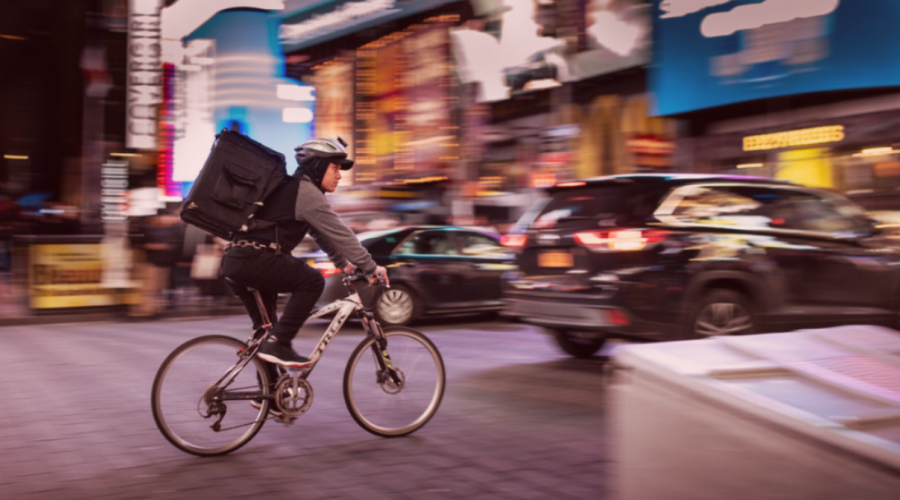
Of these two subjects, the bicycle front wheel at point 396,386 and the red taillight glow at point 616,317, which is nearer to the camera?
the bicycle front wheel at point 396,386

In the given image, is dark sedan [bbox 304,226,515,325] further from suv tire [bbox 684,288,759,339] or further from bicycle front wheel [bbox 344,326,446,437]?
bicycle front wheel [bbox 344,326,446,437]

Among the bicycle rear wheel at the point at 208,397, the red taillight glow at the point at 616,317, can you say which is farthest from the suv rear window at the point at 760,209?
the bicycle rear wheel at the point at 208,397

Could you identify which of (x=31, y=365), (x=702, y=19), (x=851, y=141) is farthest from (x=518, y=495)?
(x=702, y=19)

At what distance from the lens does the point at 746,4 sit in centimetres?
1866

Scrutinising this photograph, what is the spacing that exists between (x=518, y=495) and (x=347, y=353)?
579cm

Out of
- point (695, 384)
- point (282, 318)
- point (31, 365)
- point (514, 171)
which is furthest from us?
point (514, 171)

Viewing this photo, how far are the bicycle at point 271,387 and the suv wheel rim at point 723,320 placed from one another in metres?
2.78

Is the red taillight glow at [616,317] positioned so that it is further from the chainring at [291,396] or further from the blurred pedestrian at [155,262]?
the blurred pedestrian at [155,262]

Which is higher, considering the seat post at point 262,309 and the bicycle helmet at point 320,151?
the bicycle helmet at point 320,151

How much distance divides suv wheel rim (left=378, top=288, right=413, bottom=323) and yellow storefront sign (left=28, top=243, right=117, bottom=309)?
5.74m

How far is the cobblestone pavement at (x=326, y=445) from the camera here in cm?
445

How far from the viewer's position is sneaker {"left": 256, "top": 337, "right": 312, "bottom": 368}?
204 inches

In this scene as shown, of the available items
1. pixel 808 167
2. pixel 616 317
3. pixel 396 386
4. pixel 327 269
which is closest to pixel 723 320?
pixel 616 317

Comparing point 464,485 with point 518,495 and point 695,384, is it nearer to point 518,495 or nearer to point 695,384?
point 518,495
